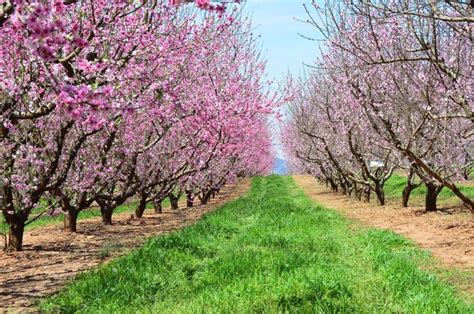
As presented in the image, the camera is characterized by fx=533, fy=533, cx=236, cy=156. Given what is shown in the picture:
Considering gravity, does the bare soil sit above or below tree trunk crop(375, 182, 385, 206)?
below

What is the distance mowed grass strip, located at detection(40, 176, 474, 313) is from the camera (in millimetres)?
6109

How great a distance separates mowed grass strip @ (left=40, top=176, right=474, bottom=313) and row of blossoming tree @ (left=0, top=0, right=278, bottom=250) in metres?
2.41

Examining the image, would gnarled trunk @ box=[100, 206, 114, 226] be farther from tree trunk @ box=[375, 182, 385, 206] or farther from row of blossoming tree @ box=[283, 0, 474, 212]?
tree trunk @ box=[375, 182, 385, 206]

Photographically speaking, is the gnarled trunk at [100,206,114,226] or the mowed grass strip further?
the gnarled trunk at [100,206,114,226]

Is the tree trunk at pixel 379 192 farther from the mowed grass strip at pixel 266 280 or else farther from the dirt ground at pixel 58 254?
the mowed grass strip at pixel 266 280

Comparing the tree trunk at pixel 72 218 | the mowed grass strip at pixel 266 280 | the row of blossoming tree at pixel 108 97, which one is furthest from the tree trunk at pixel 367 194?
the tree trunk at pixel 72 218

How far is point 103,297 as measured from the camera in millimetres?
6922

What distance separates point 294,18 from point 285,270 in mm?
4308

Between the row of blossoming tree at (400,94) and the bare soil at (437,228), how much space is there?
877 mm

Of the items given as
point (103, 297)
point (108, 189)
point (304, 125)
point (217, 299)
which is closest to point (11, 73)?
point (103, 297)

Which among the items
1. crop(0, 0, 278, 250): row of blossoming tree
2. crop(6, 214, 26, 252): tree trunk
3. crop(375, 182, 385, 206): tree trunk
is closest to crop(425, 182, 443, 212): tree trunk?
crop(375, 182, 385, 206): tree trunk

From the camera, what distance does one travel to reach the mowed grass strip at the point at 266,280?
611 cm

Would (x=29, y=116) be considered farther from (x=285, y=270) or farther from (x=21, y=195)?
(x=21, y=195)

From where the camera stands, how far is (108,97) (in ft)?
19.0
